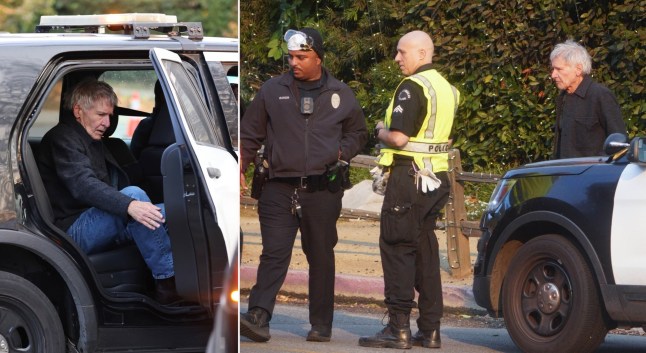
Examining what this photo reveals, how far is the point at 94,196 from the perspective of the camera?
5.28 m

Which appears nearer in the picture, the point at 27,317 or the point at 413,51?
the point at 27,317

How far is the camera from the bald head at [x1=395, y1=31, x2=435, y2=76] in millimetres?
5859

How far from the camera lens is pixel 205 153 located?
4844 mm

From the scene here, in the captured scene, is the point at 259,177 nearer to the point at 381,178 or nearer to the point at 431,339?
the point at 381,178

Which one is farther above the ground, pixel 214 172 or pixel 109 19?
pixel 109 19

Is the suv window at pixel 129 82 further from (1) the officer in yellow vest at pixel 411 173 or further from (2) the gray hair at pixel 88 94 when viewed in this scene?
(1) the officer in yellow vest at pixel 411 173

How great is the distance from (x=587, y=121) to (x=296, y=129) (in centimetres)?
173

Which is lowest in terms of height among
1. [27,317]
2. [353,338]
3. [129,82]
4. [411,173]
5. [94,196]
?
[353,338]

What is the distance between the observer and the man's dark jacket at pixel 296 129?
554cm

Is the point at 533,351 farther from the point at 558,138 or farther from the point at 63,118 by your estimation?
the point at 63,118

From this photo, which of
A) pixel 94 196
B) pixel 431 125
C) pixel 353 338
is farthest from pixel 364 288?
pixel 94 196

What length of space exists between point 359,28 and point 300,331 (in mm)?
2103

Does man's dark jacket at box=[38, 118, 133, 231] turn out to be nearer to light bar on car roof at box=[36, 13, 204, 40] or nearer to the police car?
light bar on car roof at box=[36, 13, 204, 40]

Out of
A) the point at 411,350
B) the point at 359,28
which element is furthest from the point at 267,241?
the point at 359,28
